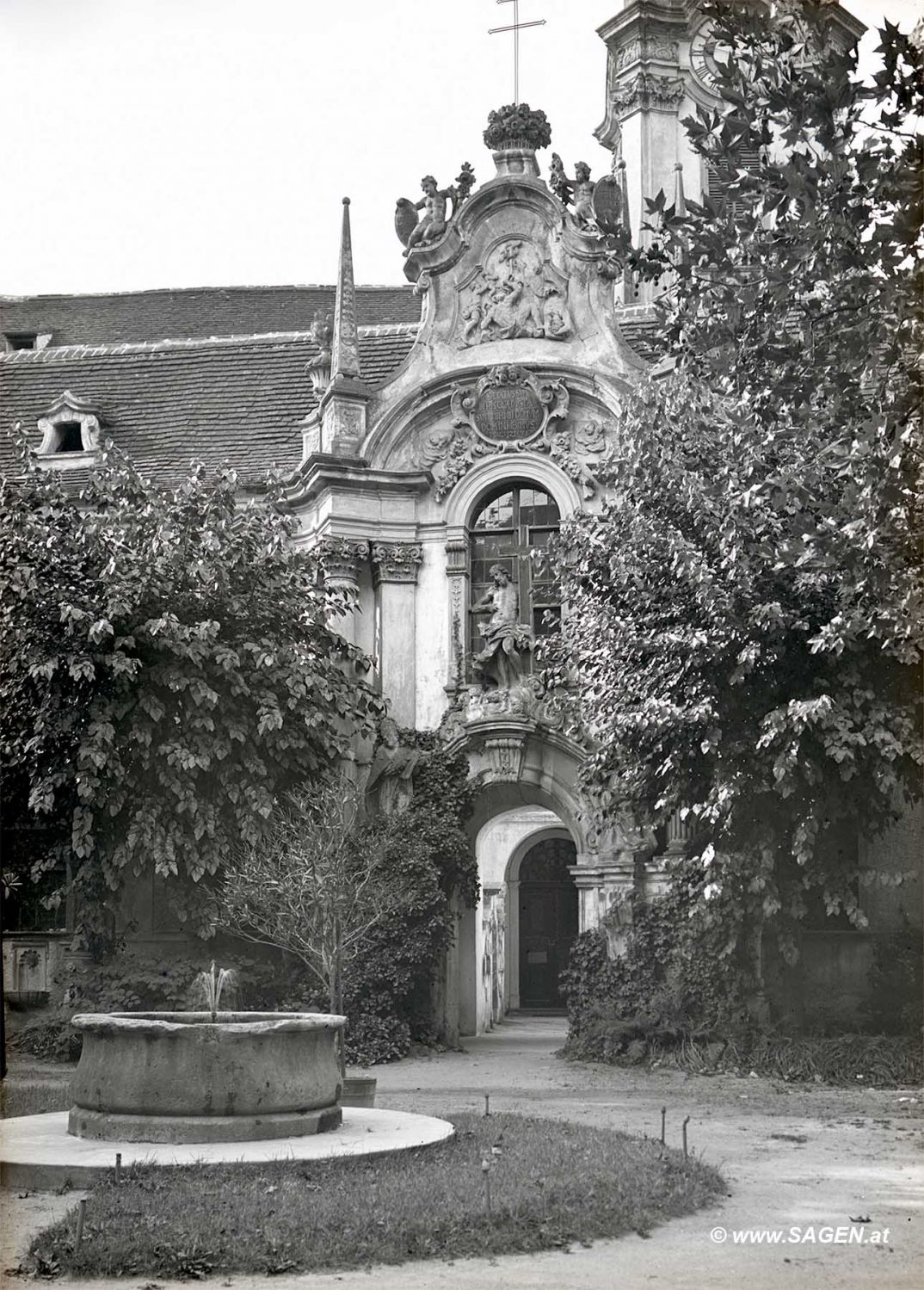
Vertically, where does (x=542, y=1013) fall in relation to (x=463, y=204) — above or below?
below

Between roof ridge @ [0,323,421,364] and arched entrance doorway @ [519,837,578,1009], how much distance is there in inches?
490

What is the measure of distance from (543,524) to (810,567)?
8047mm

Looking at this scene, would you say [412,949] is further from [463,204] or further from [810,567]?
[463,204]

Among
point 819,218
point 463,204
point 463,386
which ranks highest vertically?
point 463,204

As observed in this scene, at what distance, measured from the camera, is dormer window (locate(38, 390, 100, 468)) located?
28.8 m

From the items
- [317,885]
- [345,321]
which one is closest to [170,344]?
[345,321]

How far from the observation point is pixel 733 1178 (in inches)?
477

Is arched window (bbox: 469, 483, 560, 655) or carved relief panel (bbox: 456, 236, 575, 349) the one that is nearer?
arched window (bbox: 469, 483, 560, 655)

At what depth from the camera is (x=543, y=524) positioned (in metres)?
24.9

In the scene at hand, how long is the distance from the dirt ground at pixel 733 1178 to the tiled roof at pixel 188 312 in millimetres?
17842

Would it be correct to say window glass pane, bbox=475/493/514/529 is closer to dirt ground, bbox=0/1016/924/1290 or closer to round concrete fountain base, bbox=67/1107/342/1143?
dirt ground, bbox=0/1016/924/1290

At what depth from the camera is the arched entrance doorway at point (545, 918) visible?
120ft

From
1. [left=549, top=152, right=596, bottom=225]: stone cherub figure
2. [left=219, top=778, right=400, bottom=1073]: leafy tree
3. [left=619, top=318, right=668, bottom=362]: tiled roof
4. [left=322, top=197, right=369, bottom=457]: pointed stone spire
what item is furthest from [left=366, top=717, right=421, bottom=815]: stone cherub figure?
[left=549, top=152, right=596, bottom=225]: stone cherub figure

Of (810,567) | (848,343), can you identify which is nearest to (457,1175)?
(848,343)
